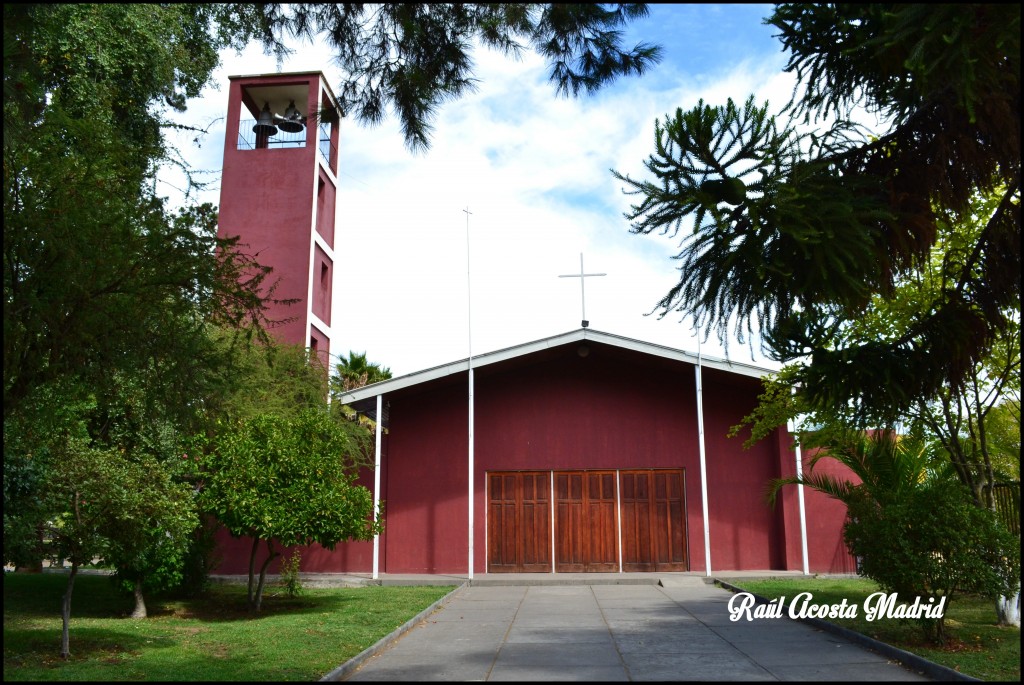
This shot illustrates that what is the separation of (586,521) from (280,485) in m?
9.25

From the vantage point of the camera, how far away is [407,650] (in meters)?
9.43

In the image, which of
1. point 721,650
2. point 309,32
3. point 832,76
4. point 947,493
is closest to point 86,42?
point 309,32

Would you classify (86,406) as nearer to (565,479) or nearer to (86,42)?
(86,42)

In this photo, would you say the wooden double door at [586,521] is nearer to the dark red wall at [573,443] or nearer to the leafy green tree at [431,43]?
the dark red wall at [573,443]

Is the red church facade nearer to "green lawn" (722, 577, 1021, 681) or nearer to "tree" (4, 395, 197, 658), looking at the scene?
"green lawn" (722, 577, 1021, 681)

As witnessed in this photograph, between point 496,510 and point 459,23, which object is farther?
point 496,510

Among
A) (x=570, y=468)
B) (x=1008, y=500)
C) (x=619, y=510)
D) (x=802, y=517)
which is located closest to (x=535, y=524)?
(x=570, y=468)

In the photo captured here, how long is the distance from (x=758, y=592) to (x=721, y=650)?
249 inches

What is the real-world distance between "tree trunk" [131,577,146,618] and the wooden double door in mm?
8618

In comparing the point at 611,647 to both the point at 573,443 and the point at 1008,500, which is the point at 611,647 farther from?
the point at 573,443

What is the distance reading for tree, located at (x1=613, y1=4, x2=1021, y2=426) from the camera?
231 inches

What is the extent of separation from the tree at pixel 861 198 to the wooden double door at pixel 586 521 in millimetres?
11599

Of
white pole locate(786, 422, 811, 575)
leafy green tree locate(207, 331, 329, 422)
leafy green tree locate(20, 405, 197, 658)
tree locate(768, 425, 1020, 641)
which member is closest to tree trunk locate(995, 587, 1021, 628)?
tree locate(768, 425, 1020, 641)

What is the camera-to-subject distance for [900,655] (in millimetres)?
8352
